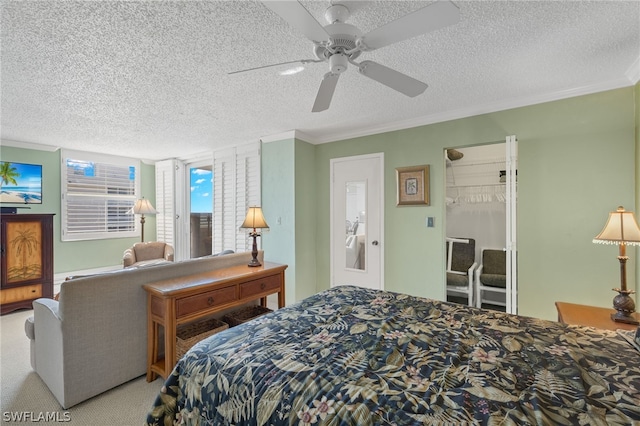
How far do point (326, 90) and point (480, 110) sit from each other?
204 centimetres

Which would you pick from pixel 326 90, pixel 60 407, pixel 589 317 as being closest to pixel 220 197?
pixel 60 407

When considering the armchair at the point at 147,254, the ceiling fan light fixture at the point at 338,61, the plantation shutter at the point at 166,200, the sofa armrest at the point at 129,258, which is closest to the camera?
the ceiling fan light fixture at the point at 338,61

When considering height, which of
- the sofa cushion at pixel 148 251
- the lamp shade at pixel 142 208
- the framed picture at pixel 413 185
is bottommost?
the sofa cushion at pixel 148 251

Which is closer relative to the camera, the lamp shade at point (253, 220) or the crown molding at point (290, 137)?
the lamp shade at point (253, 220)

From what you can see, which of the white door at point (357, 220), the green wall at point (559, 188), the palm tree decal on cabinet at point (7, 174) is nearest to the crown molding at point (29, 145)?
the palm tree decal on cabinet at point (7, 174)

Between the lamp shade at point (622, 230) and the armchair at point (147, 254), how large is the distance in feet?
16.8

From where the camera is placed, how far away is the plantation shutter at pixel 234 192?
4441mm

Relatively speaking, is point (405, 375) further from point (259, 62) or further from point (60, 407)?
point (60, 407)

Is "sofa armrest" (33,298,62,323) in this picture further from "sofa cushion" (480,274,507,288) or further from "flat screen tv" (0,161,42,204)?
"sofa cushion" (480,274,507,288)

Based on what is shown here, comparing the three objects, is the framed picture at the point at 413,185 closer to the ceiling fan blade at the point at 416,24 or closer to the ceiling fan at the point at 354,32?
the ceiling fan at the point at 354,32

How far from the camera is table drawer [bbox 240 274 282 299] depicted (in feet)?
8.64

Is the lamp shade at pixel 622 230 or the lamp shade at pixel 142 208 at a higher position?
the lamp shade at pixel 142 208

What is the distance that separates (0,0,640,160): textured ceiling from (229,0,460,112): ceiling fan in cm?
24

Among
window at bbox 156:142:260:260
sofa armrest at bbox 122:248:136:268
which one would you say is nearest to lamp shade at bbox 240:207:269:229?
window at bbox 156:142:260:260
